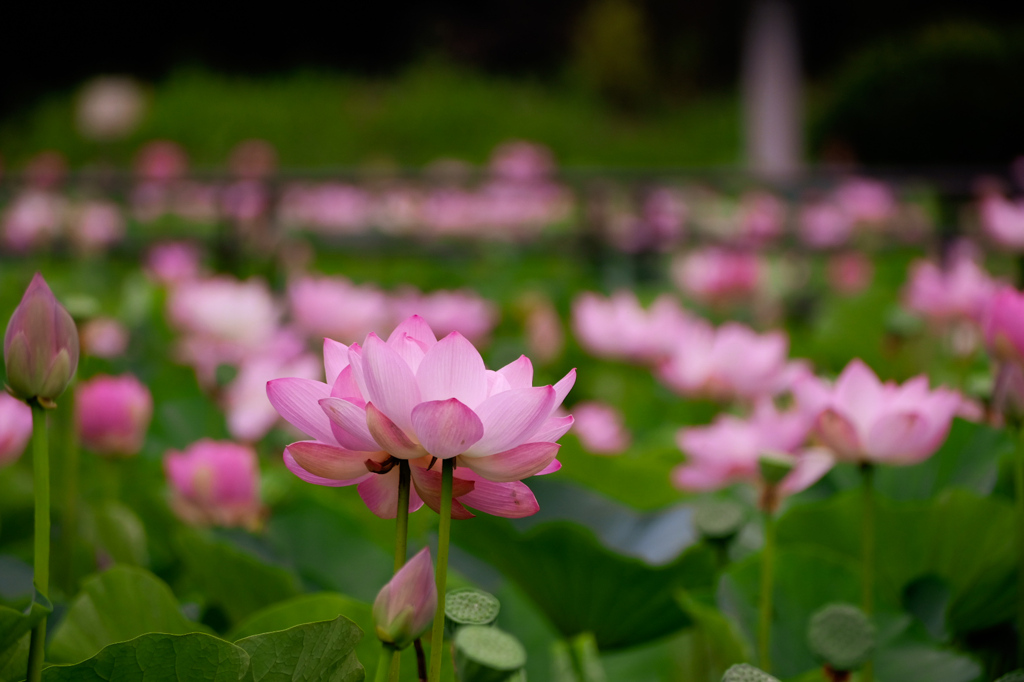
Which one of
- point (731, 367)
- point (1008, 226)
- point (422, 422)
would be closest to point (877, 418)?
point (422, 422)

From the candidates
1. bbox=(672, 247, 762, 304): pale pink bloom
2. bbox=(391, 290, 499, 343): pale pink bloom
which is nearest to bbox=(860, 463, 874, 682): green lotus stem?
bbox=(391, 290, 499, 343): pale pink bloom

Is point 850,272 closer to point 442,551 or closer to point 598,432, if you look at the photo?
point 598,432

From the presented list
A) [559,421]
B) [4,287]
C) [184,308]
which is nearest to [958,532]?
[559,421]

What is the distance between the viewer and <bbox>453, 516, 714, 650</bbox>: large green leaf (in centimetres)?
71

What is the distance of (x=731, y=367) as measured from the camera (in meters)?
1.24

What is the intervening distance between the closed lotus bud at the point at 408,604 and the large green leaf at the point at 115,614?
9.8 inches

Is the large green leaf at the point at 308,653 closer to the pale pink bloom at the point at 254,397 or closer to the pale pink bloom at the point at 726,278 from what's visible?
the pale pink bloom at the point at 254,397

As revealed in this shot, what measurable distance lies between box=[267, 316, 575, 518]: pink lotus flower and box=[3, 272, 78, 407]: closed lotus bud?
0.39ft

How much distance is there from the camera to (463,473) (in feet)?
1.54

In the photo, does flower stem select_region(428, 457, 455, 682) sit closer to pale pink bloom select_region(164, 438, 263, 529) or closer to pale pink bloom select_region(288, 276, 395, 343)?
pale pink bloom select_region(164, 438, 263, 529)

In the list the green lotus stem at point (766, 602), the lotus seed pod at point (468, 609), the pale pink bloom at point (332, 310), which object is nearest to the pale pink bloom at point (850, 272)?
the pale pink bloom at point (332, 310)

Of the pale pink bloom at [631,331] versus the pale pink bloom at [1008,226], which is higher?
the pale pink bloom at [1008,226]

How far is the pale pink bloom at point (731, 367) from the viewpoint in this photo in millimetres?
1202

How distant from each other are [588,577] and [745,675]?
30 cm
